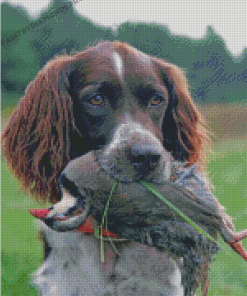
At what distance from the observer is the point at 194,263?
2033mm

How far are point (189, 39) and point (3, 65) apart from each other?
1828mm

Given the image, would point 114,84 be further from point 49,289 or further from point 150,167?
point 49,289

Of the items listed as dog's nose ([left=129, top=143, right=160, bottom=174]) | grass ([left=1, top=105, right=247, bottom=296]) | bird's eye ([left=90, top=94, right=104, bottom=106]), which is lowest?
grass ([left=1, top=105, right=247, bottom=296])

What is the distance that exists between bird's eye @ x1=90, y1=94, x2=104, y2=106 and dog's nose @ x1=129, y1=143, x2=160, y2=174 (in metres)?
0.42

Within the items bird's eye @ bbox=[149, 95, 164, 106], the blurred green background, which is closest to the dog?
bird's eye @ bbox=[149, 95, 164, 106]

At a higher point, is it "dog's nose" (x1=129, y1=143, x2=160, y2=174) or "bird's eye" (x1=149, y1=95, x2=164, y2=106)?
"bird's eye" (x1=149, y1=95, x2=164, y2=106)

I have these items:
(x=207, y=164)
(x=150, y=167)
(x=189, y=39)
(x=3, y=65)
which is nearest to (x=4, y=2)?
(x=3, y=65)

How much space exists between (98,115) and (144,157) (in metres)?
0.45

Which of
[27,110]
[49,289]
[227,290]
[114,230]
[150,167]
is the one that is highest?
[27,110]

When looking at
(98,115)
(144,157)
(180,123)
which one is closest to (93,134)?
(98,115)

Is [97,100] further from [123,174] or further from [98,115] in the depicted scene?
[123,174]

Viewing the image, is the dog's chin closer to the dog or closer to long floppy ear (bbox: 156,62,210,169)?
the dog

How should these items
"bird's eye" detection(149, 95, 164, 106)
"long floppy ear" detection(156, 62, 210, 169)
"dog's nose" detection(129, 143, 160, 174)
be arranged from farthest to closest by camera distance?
"long floppy ear" detection(156, 62, 210, 169)
"bird's eye" detection(149, 95, 164, 106)
"dog's nose" detection(129, 143, 160, 174)

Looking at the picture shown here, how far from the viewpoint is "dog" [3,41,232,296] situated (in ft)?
7.52
